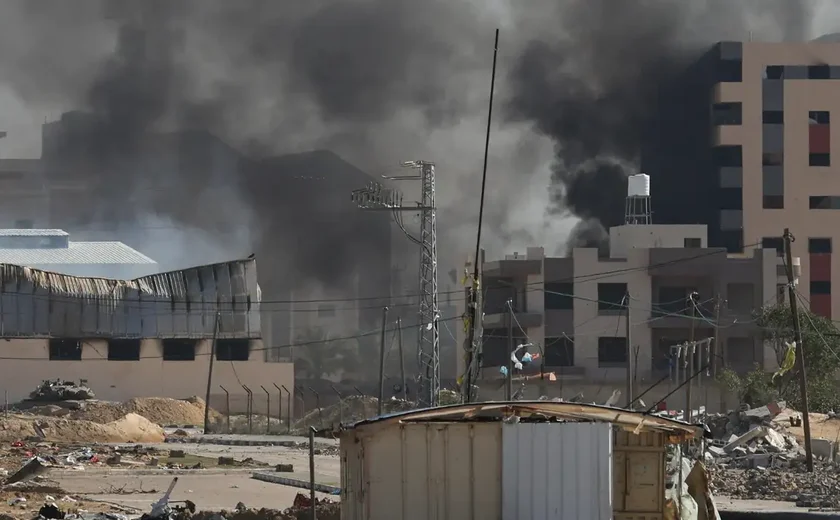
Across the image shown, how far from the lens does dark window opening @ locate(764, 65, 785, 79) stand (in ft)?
281

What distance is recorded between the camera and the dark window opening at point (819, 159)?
86.5 m

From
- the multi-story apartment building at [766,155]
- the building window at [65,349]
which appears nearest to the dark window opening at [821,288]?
the multi-story apartment building at [766,155]

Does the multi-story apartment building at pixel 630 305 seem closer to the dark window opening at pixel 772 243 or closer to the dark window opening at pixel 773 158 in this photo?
the dark window opening at pixel 772 243

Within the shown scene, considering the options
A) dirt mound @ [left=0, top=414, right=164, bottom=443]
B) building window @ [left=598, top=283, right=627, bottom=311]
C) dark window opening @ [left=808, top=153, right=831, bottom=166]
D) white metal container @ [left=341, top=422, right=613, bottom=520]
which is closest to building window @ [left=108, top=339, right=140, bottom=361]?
dirt mound @ [left=0, top=414, right=164, bottom=443]

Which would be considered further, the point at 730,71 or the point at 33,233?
the point at 730,71

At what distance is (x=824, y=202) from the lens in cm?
8719

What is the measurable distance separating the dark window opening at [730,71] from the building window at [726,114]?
4.52ft

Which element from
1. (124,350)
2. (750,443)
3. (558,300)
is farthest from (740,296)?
(750,443)

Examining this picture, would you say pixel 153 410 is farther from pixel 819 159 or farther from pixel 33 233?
pixel 819 159

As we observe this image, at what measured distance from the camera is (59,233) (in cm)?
8262

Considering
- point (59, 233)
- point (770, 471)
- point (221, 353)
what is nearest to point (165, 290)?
point (221, 353)

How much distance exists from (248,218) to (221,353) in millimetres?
17781

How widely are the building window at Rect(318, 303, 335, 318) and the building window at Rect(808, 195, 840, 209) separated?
27266 mm

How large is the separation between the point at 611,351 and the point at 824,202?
2100 centimetres
